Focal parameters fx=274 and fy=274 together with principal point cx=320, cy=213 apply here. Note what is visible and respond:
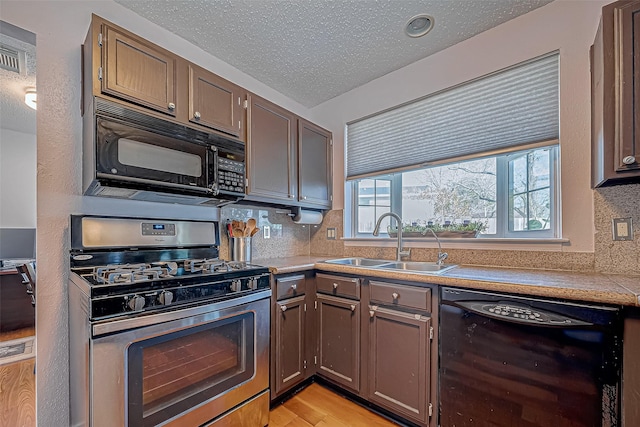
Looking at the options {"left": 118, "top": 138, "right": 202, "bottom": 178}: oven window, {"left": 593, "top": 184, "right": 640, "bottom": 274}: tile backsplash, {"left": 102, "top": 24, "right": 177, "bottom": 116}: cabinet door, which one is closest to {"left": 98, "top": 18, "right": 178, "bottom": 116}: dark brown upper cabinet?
{"left": 102, "top": 24, "right": 177, "bottom": 116}: cabinet door

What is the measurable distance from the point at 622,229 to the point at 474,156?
0.85 metres

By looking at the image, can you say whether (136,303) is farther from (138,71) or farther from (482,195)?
(482,195)

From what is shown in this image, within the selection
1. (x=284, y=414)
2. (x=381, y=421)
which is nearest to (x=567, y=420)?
(x=381, y=421)

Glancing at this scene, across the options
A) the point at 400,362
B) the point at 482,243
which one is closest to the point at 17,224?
the point at 400,362

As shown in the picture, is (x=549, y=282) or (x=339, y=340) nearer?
(x=549, y=282)

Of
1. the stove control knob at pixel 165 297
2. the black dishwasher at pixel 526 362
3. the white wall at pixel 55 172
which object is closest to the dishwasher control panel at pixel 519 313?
the black dishwasher at pixel 526 362

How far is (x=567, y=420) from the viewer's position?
1.10 m

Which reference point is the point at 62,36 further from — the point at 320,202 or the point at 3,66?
the point at 320,202

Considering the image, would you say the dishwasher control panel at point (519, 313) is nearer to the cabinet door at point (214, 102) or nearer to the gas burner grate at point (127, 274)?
the gas burner grate at point (127, 274)

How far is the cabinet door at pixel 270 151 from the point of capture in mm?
1985

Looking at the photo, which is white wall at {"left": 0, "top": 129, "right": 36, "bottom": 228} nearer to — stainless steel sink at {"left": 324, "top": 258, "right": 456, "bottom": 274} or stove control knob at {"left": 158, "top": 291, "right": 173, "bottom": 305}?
stove control knob at {"left": 158, "top": 291, "right": 173, "bottom": 305}

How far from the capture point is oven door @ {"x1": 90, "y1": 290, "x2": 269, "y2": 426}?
105 cm

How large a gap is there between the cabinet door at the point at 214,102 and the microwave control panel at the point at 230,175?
23cm

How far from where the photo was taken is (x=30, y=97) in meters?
1.37
